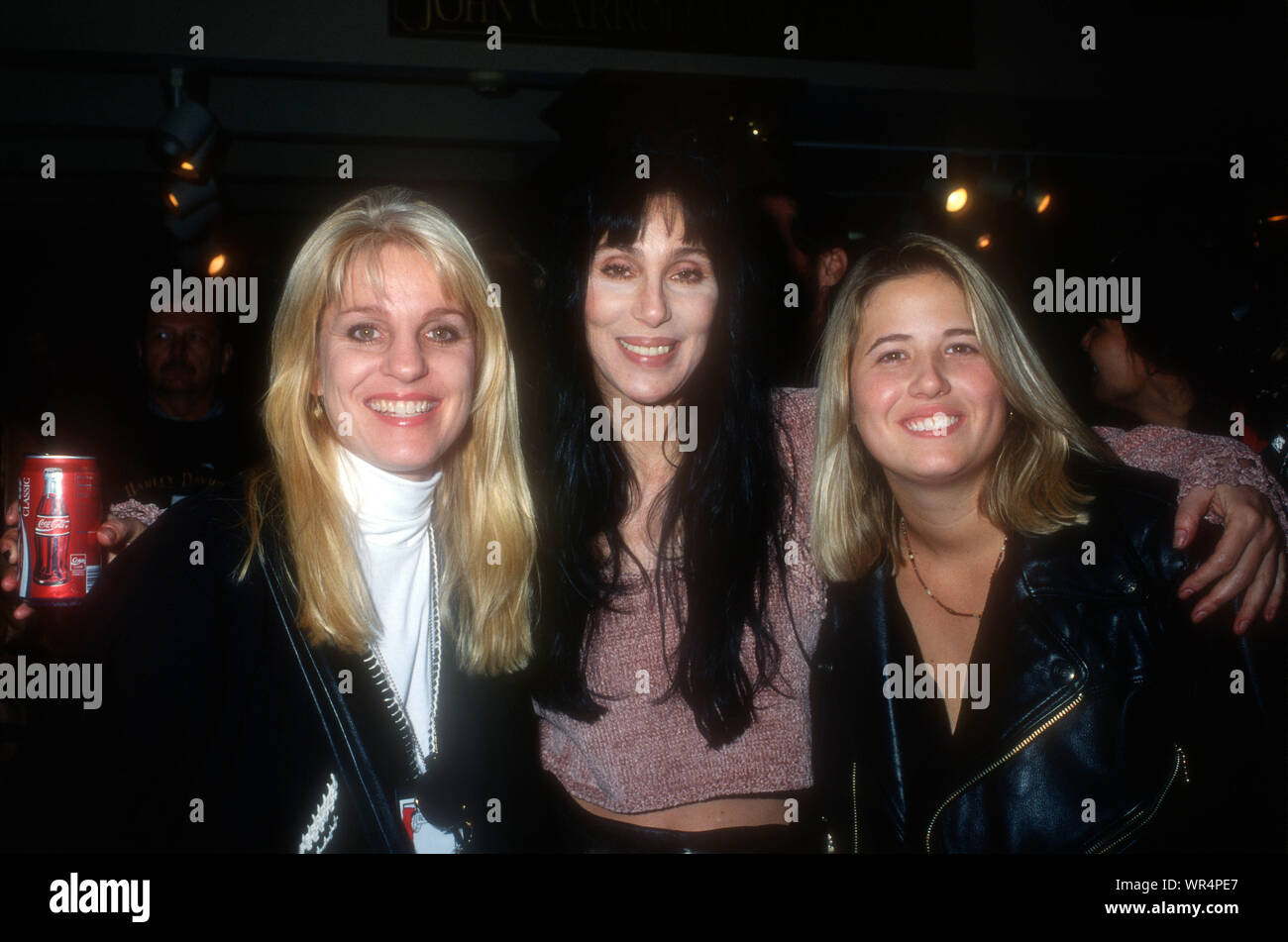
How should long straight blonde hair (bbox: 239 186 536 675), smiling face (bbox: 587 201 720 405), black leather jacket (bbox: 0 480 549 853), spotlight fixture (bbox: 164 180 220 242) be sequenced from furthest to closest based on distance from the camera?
spotlight fixture (bbox: 164 180 220 242)
smiling face (bbox: 587 201 720 405)
long straight blonde hair (bbox: 239 186 536 675)
black leather jacket (bbox: 0 480 549 853)

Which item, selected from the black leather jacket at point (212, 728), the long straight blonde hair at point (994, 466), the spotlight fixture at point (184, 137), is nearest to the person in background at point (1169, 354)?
the long straight blonde hair at point (994, 466)

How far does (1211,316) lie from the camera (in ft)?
5.65

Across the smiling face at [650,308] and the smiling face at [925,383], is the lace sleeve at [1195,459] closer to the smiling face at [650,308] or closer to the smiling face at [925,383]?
the smiling face at [925,383]

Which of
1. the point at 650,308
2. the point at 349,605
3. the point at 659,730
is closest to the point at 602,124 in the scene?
the point at 650,308

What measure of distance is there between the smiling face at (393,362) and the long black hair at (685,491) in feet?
0.94

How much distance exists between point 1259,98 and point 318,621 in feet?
7.23

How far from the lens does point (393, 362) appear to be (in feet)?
4.37

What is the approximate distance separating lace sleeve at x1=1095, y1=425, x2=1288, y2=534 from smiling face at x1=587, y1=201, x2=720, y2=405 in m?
0.79

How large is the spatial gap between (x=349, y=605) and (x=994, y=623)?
103 centimetres

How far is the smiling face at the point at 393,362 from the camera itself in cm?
133

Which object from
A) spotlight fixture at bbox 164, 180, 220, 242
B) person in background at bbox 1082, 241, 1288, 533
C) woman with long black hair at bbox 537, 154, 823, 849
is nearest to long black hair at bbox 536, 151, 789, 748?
woman with long black hair at bbox 537, 154, 823, 849

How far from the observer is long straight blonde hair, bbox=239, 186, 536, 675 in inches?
51.6

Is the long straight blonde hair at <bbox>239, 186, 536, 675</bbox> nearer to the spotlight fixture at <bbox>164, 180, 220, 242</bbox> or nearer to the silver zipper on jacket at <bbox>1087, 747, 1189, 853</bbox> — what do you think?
the spotlight fixture at <bbox>164, 180, 220, 242</bbox>

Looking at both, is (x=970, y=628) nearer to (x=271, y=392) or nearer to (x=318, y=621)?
(x=318, y=621)
